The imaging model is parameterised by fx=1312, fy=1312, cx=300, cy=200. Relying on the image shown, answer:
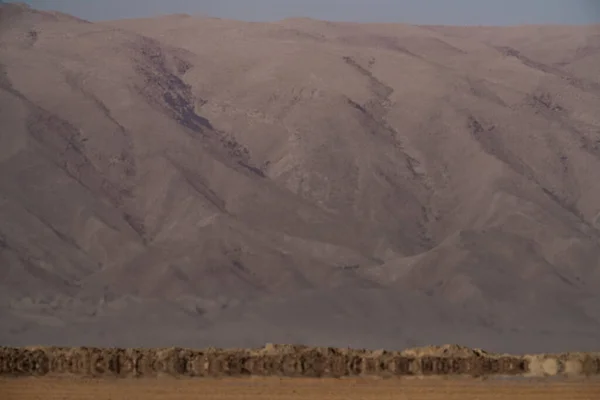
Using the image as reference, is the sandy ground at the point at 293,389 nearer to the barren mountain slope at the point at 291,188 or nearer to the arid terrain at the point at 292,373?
the arid terrain at the point at 292,373

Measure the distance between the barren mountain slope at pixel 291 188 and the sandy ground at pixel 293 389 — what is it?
975 inches

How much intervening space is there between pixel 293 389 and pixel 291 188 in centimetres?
3564

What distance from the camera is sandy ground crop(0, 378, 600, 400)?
1917 centimetres

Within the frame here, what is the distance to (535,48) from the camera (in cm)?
6881

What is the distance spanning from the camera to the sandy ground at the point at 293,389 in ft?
62.9

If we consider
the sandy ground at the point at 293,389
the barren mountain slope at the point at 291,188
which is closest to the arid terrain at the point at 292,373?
the sandy ground at the point at 293,389

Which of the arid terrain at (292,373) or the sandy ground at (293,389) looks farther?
the arid terrain at (292,373)

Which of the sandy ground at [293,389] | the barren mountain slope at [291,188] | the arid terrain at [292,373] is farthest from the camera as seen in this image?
the barren mountain slope at [291,188]

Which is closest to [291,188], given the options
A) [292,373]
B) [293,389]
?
[292,373]

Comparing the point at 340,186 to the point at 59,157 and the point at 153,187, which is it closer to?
the point at 153,187

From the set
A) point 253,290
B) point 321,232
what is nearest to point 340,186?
point 321,232

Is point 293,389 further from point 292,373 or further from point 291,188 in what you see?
point 291,188

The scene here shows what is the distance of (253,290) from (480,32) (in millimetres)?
26818

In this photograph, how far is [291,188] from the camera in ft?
182
